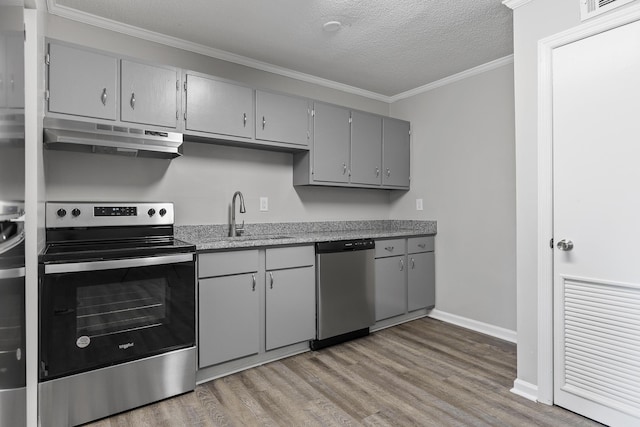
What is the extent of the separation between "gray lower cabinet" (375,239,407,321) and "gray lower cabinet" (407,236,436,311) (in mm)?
92

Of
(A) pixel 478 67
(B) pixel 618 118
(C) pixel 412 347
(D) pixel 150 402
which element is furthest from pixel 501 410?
(A) pixel 478 67

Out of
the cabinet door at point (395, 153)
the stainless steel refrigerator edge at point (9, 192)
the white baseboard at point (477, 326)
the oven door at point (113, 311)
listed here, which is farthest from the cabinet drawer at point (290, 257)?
the stainless steel refrigerator edge at point (9, 192)

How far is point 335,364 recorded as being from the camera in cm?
264

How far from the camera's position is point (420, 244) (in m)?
3.68

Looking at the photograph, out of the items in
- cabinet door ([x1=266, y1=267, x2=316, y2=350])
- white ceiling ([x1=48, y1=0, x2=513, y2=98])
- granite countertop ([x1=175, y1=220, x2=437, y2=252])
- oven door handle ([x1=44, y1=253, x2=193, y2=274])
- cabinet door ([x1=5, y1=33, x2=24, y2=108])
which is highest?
white ceiling ([x1=48, y1=0, x2=513, y2=98])

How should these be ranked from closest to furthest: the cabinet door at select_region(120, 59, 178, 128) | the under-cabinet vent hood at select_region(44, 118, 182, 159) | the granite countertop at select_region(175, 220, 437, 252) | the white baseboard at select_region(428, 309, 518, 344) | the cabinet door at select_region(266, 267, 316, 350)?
the under-cabinet vent hood at select_region(44, 118, 182, 159) < the cabinet door at select_region(120, 59, 178, 128) < the granite countertop at select_region(175, 220, 437, 252) < the cabinet door at select_region(266, 267, 316, 350) < the white baseboard at select_region(428, 309, 518, 344)

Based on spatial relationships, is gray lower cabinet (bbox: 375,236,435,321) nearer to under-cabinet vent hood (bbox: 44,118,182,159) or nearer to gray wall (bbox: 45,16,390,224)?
gray wall (bbox: 45,16,390,224)

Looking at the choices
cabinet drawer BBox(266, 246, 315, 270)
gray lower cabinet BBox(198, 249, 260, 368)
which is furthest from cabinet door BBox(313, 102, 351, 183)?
gray lower cabinet BBox(198, 249, 260, 368)

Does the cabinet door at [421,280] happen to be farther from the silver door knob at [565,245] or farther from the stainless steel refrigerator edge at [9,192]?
the stainless steel refrigerator edge at [9,192]

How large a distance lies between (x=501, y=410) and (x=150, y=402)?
2035 mm

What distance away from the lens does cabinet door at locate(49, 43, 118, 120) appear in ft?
6.91

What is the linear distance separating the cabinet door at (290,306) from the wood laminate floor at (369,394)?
0.60ft

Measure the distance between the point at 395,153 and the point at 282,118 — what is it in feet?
4.80

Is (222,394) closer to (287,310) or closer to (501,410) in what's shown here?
(287,310)
